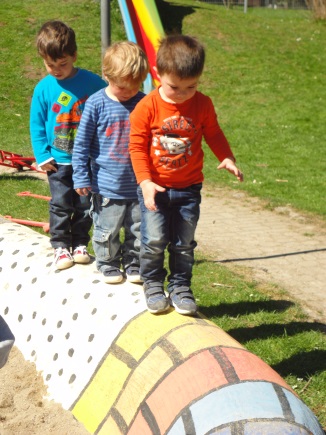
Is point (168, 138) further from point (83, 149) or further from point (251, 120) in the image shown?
point (251, 120)

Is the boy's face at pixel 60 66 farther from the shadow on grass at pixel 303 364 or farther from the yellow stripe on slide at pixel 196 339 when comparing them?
the shadow on grass at pixel 303 364

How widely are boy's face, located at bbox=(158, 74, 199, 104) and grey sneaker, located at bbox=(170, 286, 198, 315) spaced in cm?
100

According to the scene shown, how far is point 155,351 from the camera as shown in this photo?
11.4 ft

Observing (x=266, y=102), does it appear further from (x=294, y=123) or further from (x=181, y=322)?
(x=181, y=322)

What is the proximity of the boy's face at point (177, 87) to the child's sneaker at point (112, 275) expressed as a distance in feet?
3.69

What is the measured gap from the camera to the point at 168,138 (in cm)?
363

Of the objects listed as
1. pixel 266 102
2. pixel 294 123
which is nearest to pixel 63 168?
pixel 294 123

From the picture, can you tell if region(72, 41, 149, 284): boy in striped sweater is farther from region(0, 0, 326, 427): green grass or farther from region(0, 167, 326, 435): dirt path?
region(0, 0, 326, 427): green grass

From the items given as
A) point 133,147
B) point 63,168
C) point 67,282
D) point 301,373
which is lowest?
point 301,373

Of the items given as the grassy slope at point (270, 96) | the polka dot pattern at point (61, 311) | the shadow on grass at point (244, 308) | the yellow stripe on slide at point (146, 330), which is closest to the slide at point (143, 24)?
the shadow on grass at point (244, 308)

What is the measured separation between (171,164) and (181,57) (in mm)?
564

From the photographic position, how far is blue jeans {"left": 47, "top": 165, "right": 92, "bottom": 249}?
4449 mm

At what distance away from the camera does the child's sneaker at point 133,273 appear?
4156 millimetres

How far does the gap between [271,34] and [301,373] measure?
1633 centimetres
